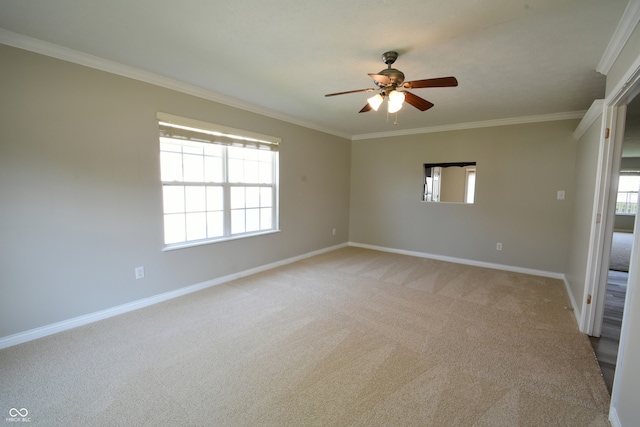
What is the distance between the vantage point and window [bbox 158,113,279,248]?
3.14m

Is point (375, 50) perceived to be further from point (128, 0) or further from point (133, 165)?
point (133, 165)

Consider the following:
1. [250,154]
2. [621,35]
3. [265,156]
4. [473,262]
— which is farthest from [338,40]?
[473,262]

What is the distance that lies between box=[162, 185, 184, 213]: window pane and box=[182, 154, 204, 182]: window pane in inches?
6.8

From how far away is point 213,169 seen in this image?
11.6 ft

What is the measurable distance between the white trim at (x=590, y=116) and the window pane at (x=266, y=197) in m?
3.80

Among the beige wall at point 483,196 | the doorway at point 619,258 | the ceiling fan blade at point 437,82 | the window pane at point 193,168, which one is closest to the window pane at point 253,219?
the window pane at point 193,168

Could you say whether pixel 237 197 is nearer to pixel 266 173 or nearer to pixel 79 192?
pixel 266 173

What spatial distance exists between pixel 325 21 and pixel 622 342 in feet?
8.92

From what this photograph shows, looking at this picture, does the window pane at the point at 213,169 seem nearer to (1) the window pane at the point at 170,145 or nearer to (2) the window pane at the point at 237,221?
(1) the window pane at the point at 170,145

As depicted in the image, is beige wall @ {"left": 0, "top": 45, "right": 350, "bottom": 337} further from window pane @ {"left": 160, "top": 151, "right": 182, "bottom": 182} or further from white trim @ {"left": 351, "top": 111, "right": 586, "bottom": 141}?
white trim @ {"left": 351, "top": 111, "right": 586, "bottom": 141}

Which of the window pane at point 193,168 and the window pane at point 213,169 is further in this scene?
the window pane at point 213,169

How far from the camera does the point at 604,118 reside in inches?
90.7

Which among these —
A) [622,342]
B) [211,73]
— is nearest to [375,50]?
[211,73]

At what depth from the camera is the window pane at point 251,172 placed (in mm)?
3939
